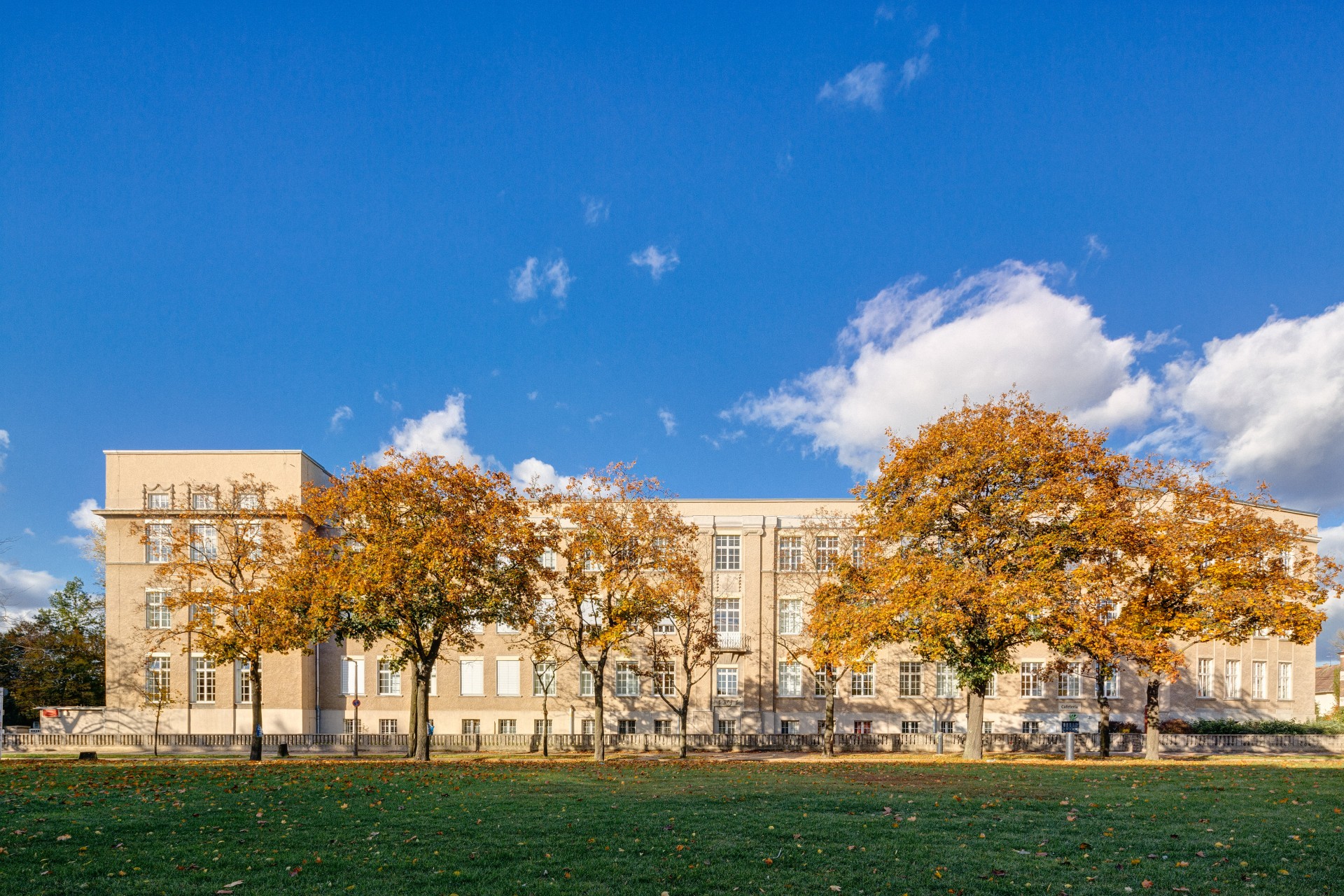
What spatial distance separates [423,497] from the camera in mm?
32344

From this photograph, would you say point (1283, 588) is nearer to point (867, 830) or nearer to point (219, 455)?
point (867, 830)

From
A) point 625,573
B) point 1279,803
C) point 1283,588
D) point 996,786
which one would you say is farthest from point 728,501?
point 1279,803

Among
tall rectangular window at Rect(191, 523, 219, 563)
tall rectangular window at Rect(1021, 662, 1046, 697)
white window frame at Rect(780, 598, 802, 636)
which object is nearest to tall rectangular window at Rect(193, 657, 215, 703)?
tall rectangular window at Rect(191, 523, 219, 563)

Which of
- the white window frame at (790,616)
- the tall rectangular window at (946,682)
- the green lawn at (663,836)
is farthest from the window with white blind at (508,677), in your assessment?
the green lawn at (663,836)

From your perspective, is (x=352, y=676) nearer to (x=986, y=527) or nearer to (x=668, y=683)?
(x=668, y=683)

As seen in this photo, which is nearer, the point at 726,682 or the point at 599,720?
the point at 599,720

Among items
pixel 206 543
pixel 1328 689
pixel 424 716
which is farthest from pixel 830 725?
pixel 1328 689

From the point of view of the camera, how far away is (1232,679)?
55.1m

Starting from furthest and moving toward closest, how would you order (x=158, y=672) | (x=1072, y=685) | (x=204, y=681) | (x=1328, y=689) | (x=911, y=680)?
1. (x=1328, y=689)
2. (x=1072, y=685)
3. (x=911, y=680)
4. (x=204, y=681)
5. (x=158, y=672)

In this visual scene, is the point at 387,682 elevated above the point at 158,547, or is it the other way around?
the point at 158,547

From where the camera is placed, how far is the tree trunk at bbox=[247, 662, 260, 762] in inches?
1451

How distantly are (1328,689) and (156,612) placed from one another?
14570cm

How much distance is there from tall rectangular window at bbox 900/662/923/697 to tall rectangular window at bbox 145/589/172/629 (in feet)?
147

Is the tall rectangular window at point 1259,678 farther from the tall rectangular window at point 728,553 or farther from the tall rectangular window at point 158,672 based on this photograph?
the tall rectangular window at point 158,672
